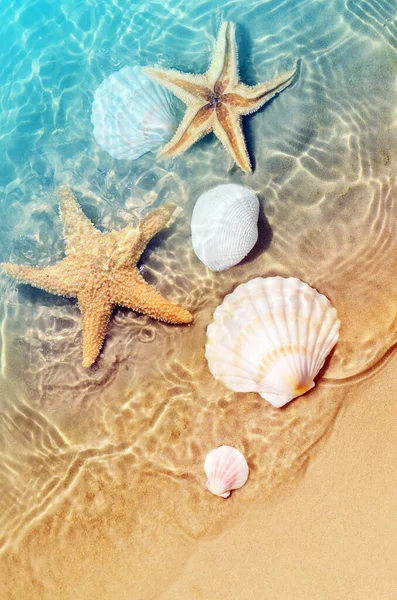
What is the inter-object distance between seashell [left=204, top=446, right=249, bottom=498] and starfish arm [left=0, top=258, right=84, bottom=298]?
171 cm

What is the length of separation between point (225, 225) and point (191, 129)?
865mm

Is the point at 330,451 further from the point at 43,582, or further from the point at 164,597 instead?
the point at 43,582

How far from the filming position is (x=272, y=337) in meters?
3.37

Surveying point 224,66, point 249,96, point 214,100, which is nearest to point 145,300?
point 214,100

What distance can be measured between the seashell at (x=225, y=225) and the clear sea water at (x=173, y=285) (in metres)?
0.18

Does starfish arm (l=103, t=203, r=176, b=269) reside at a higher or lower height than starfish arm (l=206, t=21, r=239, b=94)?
lower

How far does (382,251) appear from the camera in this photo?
11.9ft

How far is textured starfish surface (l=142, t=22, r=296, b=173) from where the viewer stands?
3.68 meters

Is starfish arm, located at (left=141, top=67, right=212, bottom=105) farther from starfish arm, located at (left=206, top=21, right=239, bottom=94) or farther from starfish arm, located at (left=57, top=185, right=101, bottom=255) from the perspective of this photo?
starfish arm, located at (left=57, top=185, right=101, bottom=255)

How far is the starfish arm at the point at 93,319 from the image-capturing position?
11.8ft

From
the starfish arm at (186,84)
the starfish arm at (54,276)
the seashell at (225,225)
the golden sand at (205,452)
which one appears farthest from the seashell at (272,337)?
the starfish arm at (186,84)

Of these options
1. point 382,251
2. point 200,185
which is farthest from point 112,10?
point 382,251

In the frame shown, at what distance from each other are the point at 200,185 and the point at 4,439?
2750 millimetres

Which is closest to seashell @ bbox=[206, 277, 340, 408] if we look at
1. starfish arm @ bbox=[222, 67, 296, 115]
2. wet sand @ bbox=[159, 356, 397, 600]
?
wet sand @ bbox=[159, 356, 397, 600]
